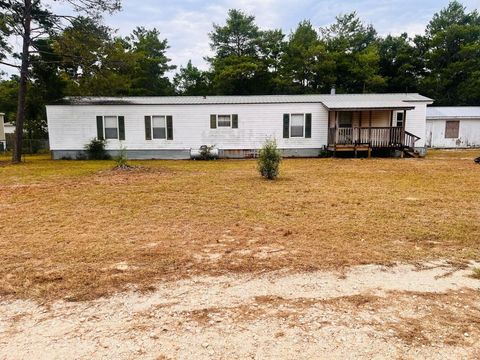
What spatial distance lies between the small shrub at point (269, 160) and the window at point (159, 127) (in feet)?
31.0

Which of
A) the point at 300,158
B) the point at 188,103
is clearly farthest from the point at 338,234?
the point at 188,103

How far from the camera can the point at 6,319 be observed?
9.46ft

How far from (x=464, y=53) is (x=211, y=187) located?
35042 millimetres

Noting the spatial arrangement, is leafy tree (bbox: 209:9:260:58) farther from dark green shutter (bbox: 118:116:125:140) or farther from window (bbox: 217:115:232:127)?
dark green shutter (bbox: 118:116:125:140)

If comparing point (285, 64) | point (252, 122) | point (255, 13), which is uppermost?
point (255, 13)

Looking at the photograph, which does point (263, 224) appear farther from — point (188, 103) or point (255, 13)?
point (255, 13)

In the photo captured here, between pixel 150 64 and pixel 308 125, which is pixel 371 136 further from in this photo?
pixel 150 64

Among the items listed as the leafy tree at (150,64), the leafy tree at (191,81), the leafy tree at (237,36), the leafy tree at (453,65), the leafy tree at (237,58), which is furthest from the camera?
the leafy tree at (191,81)

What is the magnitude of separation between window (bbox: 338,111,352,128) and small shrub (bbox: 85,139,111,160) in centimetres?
1224

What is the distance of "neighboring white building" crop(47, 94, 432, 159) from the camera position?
60.2 ft

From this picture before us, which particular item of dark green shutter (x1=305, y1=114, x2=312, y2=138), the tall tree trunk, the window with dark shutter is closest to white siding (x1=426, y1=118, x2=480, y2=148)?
dark green shutter (x1=305, y1=114, x2=312, y2=138)

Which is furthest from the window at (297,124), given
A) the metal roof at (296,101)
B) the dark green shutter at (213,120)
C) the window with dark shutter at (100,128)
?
the window with dark shutter at (100,128)

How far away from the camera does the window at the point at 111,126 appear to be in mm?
18562

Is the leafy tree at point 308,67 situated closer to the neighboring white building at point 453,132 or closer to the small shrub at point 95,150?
the neighboring white building at point 453,132
